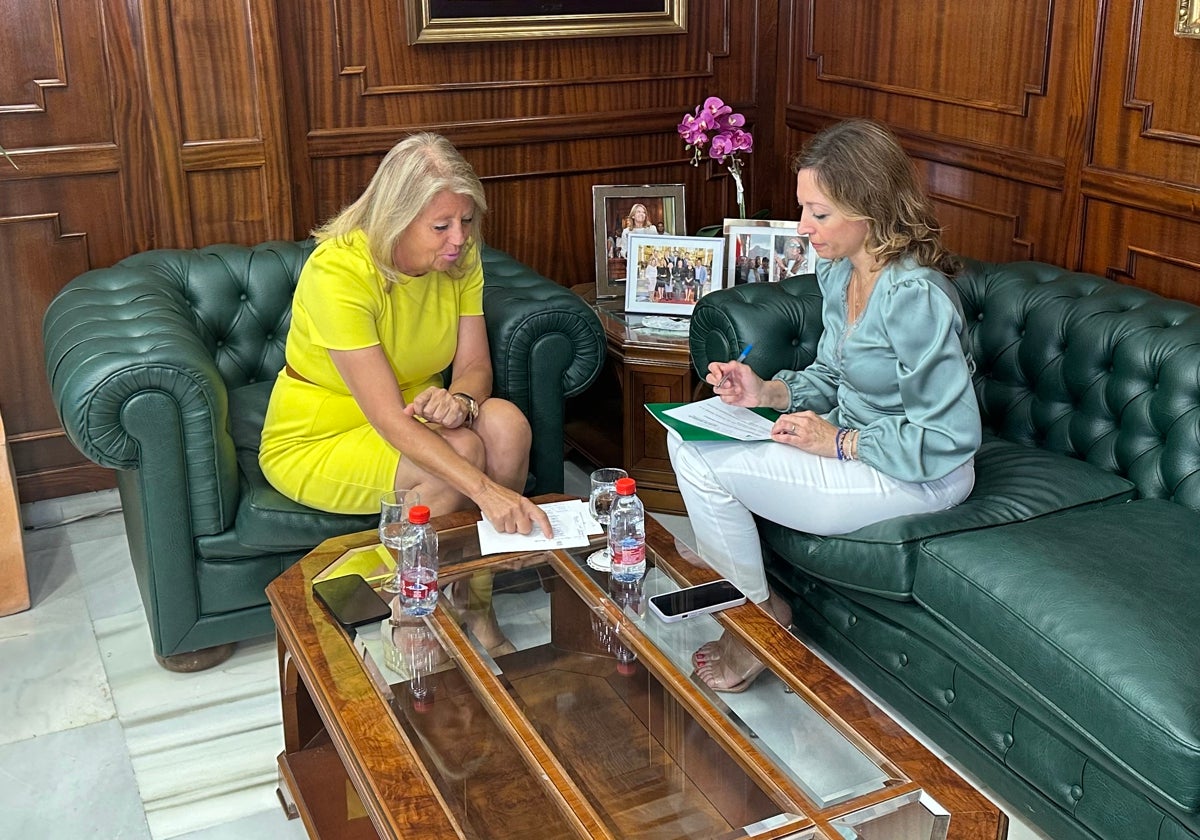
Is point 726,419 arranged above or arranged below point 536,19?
below

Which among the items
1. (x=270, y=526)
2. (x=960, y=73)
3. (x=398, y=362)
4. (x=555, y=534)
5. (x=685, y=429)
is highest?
(x=960, y=73)

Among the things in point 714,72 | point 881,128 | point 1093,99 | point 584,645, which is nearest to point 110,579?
point 584,645

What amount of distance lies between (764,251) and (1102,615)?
179 centimetres

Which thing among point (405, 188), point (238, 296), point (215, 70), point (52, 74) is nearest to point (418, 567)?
point (405, 188)

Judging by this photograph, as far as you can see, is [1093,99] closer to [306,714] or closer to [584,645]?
[584,645]

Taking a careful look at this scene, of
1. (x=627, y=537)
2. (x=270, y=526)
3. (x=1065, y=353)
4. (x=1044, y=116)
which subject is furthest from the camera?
(x=1044, y=116)

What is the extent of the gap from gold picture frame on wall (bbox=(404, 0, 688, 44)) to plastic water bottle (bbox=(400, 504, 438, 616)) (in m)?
2.01

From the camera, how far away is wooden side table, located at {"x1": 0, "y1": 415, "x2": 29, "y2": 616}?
306 centimetres

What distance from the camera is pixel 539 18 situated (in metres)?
3.87

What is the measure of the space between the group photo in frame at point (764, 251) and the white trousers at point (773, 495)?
1014mm

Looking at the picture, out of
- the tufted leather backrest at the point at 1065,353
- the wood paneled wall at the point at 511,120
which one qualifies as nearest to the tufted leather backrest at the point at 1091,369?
the tufted leather backrest at the point at 1065,353

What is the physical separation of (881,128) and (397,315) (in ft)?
3.68

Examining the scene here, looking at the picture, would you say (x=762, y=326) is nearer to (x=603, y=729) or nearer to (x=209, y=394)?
(x=209, y=394)

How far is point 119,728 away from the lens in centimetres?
266
